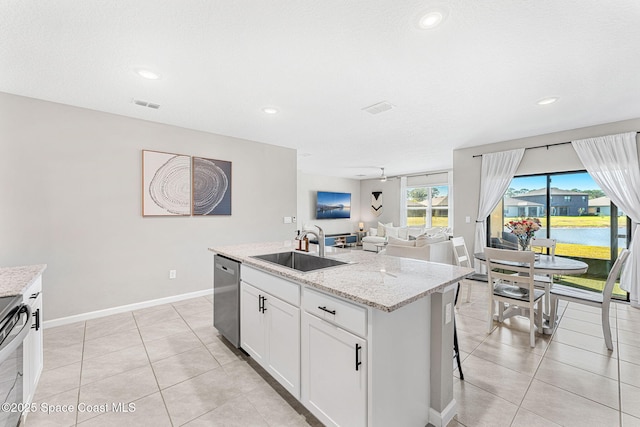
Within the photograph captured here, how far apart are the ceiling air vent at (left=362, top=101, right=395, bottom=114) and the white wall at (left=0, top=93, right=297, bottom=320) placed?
7.58 feet

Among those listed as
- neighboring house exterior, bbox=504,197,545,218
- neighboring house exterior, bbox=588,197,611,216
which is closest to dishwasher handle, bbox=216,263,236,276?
neighboring house exterior, bbox=504,197,545,218

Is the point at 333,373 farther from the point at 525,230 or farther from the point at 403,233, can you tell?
the point at 403,233

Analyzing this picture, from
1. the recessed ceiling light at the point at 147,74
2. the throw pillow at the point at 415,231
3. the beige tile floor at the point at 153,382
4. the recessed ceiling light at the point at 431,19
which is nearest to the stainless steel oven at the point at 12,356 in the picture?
the beige tile floor at the point at 153,382

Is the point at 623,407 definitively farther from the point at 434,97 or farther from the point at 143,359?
the point at 143,359

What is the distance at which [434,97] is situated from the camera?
9.27ft

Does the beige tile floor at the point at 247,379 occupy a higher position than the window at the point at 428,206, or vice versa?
the window at the point at 428,206

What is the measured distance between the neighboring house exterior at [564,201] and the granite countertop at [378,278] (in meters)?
3.85

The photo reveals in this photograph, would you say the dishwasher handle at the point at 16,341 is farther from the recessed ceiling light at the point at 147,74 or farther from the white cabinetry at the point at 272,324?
the recessed ceiling light at the point at 147,74

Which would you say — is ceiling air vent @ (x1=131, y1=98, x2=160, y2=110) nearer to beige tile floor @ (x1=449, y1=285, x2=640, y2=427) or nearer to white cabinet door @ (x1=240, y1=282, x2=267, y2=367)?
white cabinet door @ (x1=240, y1=282, x2=267, y2=367)

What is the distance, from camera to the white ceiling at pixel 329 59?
1631 mm

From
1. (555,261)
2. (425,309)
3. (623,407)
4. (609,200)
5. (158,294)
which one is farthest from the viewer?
(609,200)

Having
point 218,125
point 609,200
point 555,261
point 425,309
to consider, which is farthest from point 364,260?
point 609,200

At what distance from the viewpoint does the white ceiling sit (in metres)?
1.63

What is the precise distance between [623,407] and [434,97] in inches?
112
